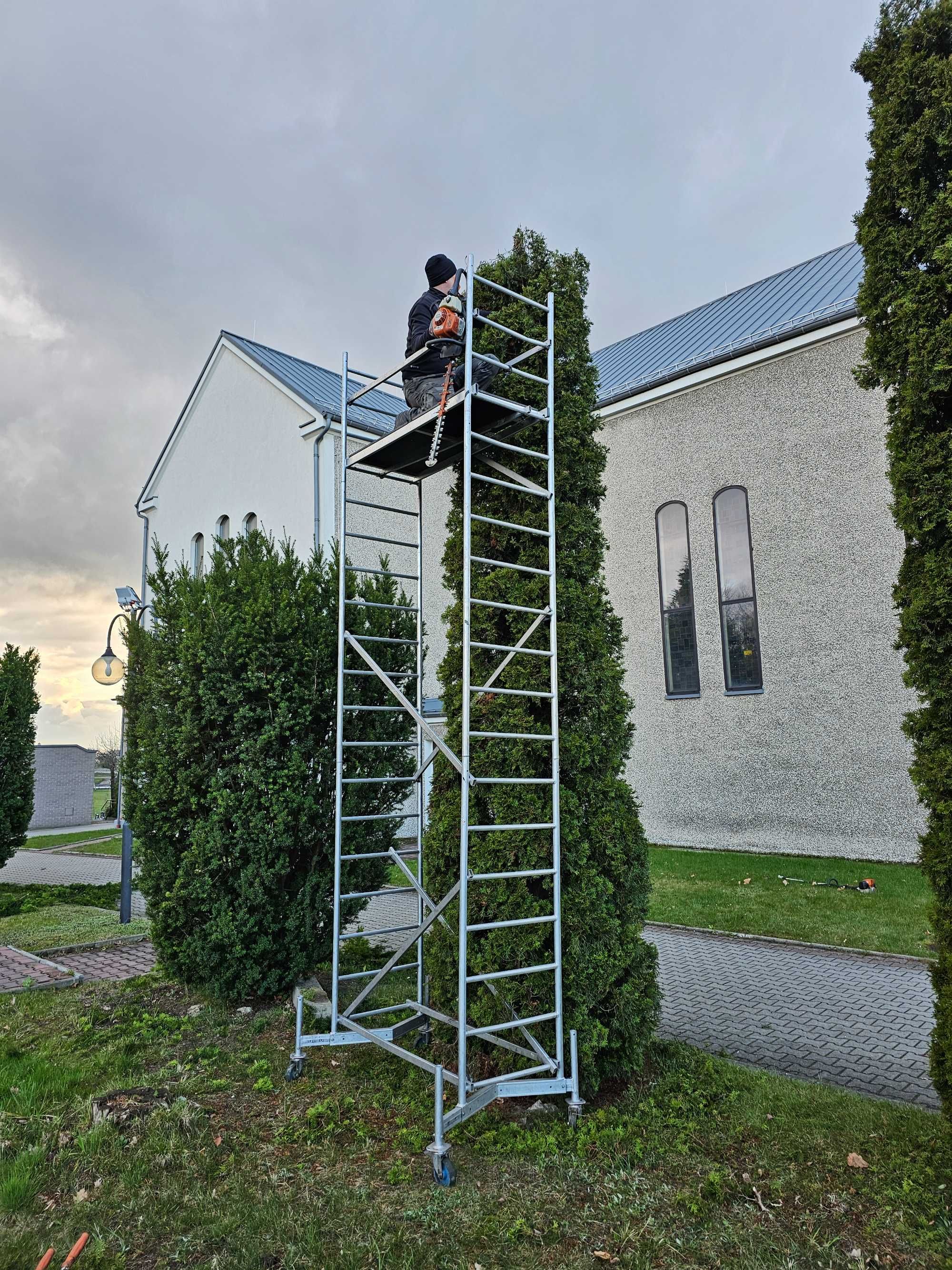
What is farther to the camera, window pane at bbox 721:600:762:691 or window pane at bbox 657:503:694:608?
window pane at bbox 657:503:694:608

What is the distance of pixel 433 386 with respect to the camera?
16.4ft

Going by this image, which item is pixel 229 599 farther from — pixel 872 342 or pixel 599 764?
pixel 872 342

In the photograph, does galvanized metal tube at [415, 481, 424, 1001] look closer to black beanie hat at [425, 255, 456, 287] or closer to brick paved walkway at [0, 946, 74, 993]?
black beanie hat at [425, 255, 456, 287]

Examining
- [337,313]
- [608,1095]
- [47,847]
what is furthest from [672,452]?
[47,847]

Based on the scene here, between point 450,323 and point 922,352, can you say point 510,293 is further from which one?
point 922,352

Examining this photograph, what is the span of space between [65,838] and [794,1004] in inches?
930

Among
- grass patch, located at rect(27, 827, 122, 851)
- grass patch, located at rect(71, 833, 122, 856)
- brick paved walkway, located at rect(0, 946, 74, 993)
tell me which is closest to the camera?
brick paved walkway, located at rect(0, 946, 74, 993)

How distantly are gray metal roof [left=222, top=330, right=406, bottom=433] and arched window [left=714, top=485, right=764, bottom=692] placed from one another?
6.61 m

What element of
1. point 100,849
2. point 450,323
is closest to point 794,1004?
point 450,323

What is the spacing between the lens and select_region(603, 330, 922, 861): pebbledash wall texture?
12555 millimetres

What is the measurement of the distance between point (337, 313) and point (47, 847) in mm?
17088

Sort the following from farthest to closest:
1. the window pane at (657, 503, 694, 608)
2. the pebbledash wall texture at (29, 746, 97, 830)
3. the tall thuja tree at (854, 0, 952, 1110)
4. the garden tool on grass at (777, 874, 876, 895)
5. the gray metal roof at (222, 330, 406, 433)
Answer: the pebbledash wall texture at (29, 746, 97, 830) → the gray metal roof at (222, 330, 406, 433) → the window pane at (657, 503, 694, 608) → the garden tool on grass at (777, 874, 876, 895) → the tall thuja tree at (854, 0, 952, 1110)

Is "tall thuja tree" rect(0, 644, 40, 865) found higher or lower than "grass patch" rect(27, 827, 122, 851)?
higher

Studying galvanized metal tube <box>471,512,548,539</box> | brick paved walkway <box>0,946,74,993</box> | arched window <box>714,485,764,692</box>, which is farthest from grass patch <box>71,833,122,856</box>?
galvanized metal tube <box>471,512,548,539</box>
